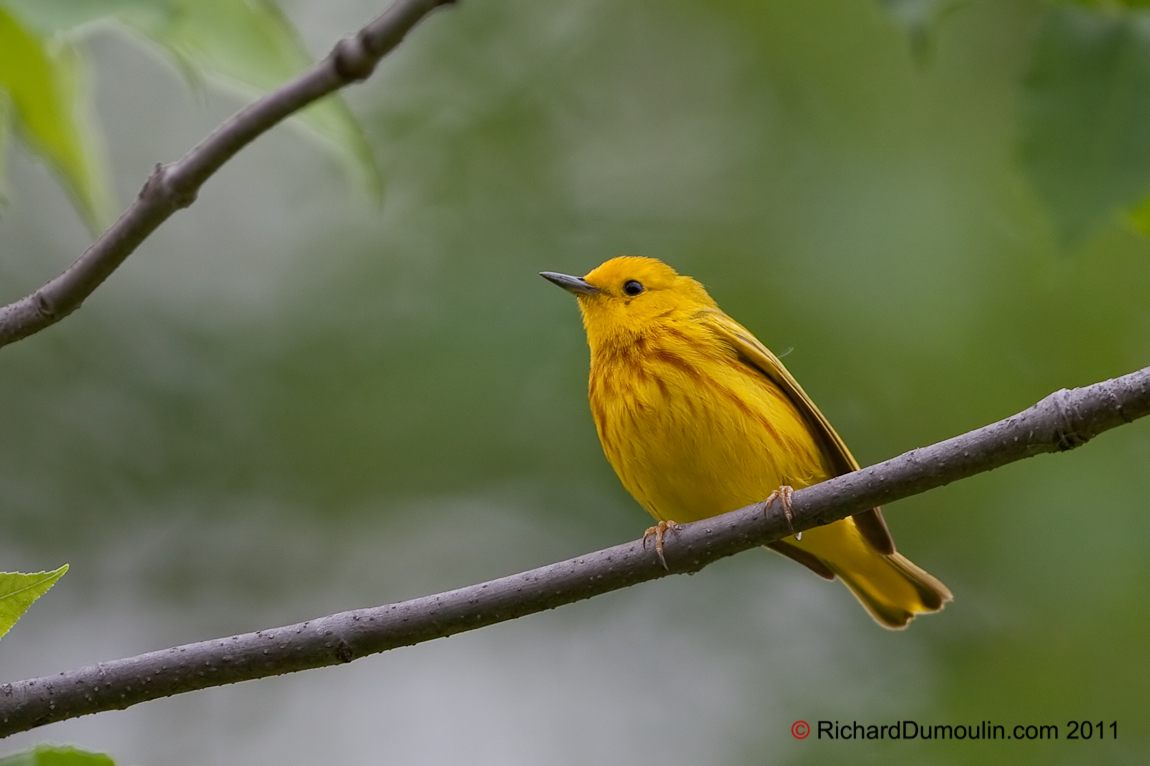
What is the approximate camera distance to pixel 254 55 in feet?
6.62

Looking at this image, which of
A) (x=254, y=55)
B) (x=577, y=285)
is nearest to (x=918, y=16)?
(x=254, y=55)

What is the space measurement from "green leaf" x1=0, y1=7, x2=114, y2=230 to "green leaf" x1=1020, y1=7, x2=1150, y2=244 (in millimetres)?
1826

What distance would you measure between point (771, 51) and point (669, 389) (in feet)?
13.6

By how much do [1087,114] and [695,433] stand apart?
2.34 metres

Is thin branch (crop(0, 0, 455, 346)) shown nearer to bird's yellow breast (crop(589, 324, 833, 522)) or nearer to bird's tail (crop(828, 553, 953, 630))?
bird's yellow breast (crop(589, 324, 833, 522))

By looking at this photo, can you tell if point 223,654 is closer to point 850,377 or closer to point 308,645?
point 308,645

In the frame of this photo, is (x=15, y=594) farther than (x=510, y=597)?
No

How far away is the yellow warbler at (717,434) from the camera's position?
4.23 meters

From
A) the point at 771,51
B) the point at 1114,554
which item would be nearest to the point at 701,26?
the point at 771,51

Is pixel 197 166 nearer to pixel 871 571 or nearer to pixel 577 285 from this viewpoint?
pixel 577 285

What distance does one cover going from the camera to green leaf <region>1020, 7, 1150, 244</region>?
1.96 metres

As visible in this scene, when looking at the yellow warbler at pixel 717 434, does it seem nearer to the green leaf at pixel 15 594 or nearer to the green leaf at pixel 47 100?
the green leaf at pixel 47 100

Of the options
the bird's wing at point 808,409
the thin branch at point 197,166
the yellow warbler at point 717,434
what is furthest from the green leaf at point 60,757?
the bird's wing at point 808,409

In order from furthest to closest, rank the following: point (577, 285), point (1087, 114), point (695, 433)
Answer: point (577, 285), point (695, 433), point (1087, 114)
